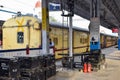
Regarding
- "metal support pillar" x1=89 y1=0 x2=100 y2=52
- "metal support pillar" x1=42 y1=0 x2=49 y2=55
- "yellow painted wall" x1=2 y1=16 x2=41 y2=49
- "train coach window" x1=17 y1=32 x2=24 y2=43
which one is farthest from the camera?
"metal support pillar" x1=89 y1=0 x2=100 y2=52

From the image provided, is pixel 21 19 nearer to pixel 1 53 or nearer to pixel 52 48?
pixel 52 48

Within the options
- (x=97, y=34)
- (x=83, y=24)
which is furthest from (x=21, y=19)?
(x=83, y=24)

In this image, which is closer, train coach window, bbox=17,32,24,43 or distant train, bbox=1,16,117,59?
distant train, bbox=1,16,117,59

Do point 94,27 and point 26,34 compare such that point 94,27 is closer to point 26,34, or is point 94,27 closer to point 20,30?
point 26,34

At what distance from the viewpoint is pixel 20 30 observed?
57.8ft

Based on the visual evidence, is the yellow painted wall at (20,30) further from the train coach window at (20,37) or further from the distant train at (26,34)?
the train coach window at (20,37)

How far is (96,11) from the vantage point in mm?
19266

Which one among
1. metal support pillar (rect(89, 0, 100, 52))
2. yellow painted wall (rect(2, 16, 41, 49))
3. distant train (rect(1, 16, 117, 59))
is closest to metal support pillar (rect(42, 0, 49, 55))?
distant train (rect(1, 16, 117, 59))

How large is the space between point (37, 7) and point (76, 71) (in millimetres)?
41594

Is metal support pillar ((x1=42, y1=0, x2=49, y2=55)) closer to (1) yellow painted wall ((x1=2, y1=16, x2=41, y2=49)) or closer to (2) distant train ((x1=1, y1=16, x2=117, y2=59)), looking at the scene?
(2) distant train ((x1=1, y1=16, x2=117, y2=59))

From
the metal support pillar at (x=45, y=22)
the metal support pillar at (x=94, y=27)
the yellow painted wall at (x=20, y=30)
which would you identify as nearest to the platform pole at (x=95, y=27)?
the metal support pillar at (x=94, y=27)

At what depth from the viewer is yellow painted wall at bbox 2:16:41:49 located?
1705 cm

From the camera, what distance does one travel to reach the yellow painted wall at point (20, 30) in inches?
671

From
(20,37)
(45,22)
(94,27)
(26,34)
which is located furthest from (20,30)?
(94,27)
